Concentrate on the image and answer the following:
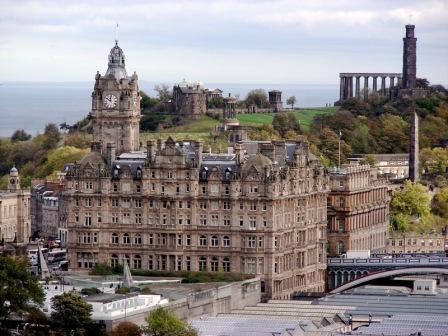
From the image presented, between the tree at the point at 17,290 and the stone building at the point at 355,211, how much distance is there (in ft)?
138

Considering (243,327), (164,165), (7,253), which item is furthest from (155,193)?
(243,327)

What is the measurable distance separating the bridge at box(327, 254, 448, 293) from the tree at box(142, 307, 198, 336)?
3142 cm

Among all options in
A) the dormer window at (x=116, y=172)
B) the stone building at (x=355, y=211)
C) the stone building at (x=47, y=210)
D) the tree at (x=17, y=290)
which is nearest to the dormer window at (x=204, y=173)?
the dormer window at (x=116, y=172)

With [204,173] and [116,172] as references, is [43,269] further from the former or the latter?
[204,173]

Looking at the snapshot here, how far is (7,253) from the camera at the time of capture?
15688cm

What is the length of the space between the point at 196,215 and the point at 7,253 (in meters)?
14.1

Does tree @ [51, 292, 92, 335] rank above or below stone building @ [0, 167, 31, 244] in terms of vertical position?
below

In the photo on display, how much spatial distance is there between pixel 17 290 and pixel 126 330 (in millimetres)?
6727

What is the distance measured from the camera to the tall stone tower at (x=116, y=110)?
157 m

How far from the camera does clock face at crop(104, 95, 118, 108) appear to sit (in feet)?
516

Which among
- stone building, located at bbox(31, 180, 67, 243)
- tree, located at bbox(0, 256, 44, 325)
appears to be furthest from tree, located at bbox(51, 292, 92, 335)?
stone building, located at bbox(31, 180, 67, 243)

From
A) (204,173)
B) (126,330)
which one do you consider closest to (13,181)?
(204,173)

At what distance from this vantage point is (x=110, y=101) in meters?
157

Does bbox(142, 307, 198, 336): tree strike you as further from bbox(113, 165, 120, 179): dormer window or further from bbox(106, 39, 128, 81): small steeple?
bbox(106, 39, 128, 81): small steeple
